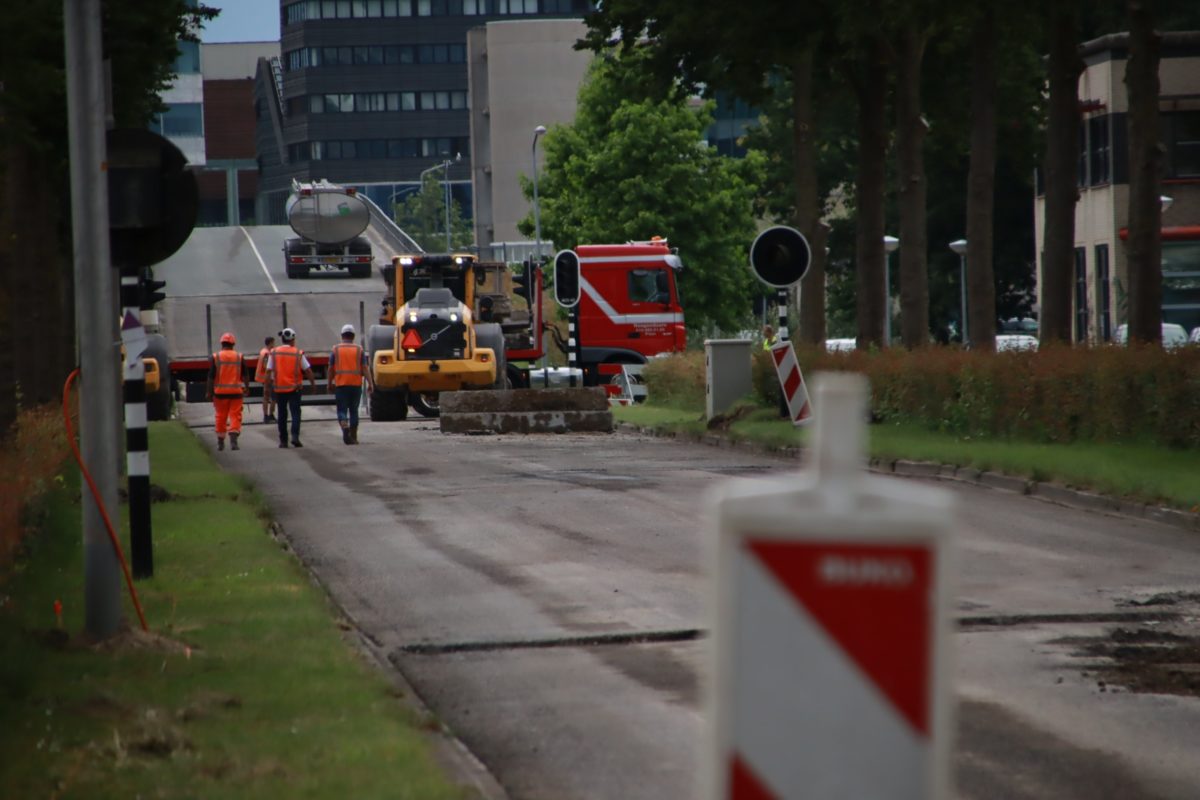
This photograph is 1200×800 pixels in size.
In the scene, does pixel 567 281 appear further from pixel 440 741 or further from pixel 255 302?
pixel 440 741

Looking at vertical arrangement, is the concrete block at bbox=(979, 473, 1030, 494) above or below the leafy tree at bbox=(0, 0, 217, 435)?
below

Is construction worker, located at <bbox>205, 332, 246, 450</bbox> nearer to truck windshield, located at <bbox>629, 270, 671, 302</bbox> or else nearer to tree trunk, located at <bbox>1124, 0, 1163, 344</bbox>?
tree trunk, located at <bbox>1124, 0, 1163, 344</bbox>

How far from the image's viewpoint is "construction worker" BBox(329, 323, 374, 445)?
28875 millimetres

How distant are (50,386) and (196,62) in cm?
11342

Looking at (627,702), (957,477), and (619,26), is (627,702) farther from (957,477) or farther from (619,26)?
(619,26)

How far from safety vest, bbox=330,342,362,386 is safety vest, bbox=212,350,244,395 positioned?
1.79 metres

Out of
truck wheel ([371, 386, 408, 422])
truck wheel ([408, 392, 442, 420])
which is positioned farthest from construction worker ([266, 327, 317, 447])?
truck wheel ([408, 392, 442, 420])

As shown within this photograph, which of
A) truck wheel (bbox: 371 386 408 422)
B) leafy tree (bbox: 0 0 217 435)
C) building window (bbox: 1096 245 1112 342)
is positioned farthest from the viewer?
building window (bbox: 1096 245 1112 342)

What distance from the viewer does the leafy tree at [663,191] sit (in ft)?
203

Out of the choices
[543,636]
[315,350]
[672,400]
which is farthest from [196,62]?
[543,636]

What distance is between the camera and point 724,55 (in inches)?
1097

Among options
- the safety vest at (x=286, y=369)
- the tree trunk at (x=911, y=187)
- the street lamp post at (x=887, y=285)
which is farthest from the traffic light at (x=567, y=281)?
the tree trunk at (x=911, y=187)

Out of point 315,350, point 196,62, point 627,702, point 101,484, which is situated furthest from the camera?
point 196,62

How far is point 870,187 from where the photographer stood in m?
30.4
